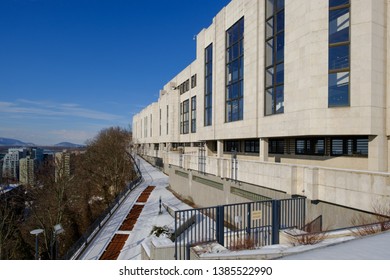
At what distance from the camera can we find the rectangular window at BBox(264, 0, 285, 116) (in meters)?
16.7

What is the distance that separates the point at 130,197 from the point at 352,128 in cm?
2491

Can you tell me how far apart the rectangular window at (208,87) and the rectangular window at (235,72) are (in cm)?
371

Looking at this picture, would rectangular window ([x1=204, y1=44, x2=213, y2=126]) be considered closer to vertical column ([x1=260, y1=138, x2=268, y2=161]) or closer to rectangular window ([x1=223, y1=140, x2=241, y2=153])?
rectangular window ([x1=223, y1=140, x2=241, y2=153])

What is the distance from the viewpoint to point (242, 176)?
1730cm

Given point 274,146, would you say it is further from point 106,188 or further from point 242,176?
point 106,188

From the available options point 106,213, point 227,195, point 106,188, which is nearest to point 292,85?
point 227,195

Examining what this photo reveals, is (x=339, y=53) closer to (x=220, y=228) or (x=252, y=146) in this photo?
(x=220, y=228)

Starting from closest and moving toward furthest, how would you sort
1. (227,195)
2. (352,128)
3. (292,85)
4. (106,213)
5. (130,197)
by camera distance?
(352,128) < (292,85) < (227,195) < (106,213) < (130,197)

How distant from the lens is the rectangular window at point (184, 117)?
41.3 m

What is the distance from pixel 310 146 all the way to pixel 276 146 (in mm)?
3463

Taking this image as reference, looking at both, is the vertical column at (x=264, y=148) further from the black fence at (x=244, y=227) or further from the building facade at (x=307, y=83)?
the black fence at (x=244, y=227)
